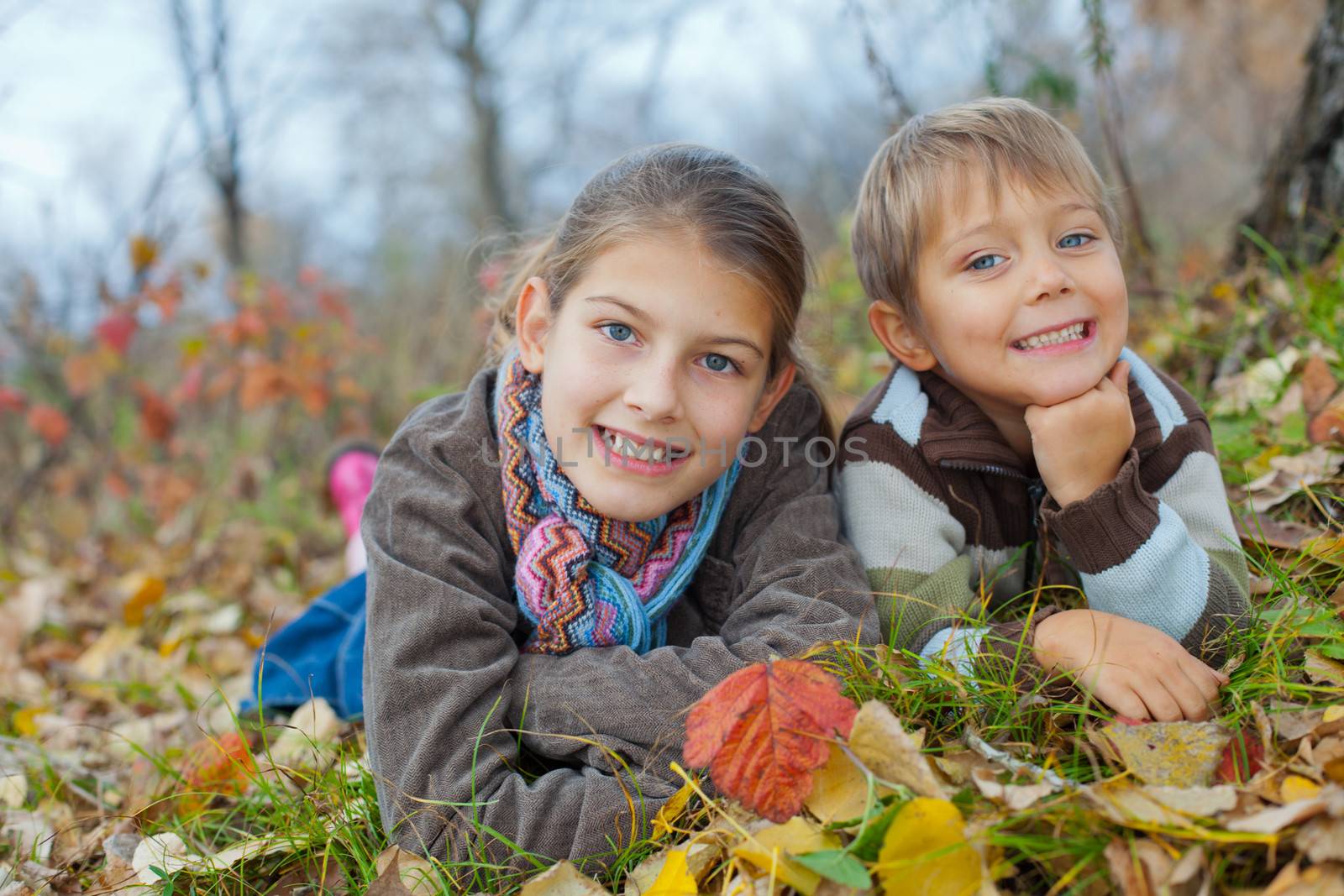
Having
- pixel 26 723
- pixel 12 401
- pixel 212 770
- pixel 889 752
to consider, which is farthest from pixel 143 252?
pixel 889 752

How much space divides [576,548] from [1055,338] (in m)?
1.05

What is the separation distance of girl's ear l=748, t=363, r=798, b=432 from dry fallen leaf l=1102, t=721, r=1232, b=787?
934mm

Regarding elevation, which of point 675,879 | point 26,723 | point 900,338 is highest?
point 900,338

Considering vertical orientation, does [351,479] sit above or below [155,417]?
above

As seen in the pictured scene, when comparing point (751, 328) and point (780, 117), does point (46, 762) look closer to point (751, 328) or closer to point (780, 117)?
point (751, 328)

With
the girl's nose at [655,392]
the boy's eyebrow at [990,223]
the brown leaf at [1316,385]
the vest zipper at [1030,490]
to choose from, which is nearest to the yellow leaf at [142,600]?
the girl's nose at [655,392]

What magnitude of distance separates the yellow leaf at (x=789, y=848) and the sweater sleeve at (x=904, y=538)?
0.60 m

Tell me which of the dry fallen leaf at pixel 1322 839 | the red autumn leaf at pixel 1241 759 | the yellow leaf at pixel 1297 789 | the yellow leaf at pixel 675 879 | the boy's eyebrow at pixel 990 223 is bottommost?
the yellow leaf at pixel 675 879

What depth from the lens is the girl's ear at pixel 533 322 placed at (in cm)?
197

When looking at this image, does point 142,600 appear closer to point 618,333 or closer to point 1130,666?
point 618,333

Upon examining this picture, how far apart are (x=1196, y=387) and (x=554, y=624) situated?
231 centimetres

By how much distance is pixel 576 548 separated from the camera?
1838 millimetres

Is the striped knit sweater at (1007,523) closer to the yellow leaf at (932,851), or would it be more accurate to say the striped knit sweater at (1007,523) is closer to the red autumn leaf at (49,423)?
the yellow leaf at (932,851)

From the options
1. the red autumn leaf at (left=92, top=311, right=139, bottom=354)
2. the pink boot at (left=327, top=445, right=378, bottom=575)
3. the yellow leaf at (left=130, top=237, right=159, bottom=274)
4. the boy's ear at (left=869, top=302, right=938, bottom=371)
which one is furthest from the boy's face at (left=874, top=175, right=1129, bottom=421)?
the red autumn leaf at (left=92, top=311, right=139, bottom=354)
